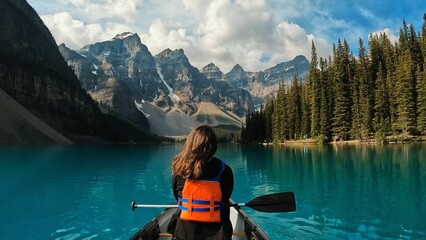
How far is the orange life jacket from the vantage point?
654cm

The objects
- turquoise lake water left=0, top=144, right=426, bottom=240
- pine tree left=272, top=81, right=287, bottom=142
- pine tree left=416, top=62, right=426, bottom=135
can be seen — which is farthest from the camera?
pine tree left=272, top=81, right=287, bottom=142

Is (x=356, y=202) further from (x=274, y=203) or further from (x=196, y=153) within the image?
(x=196, y=153)

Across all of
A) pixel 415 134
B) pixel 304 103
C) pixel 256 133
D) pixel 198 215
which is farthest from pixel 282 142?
pixel 198 215

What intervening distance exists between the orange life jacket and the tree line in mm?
80153

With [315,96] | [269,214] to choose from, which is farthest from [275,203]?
[315,96]

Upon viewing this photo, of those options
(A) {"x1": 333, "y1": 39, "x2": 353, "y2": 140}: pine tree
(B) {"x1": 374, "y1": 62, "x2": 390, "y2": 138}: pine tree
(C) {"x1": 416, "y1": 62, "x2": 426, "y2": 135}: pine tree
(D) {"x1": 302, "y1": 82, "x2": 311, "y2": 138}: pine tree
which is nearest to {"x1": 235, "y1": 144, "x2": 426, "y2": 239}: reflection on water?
(C) {"x1": 416, "y1": 62, "x2": 426, "y2": 135}: pine tree

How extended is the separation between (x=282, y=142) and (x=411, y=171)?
94281mm

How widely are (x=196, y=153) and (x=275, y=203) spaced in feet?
12.3

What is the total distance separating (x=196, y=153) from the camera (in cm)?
635

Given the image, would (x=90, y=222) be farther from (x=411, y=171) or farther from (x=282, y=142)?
(x=282, y=142)

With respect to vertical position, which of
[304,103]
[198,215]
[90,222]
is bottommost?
[90,222]

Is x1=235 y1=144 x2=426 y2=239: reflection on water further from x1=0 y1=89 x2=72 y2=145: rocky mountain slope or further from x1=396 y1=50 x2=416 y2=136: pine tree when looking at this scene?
x1=0 y1=89 x2=72 y2=145: rocky mountain slope

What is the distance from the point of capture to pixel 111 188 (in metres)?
29.5

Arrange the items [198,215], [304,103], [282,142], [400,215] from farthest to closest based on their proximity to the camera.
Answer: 1. [282,142]
2. [304,103]
3. [400,215]
4. [198,215]
